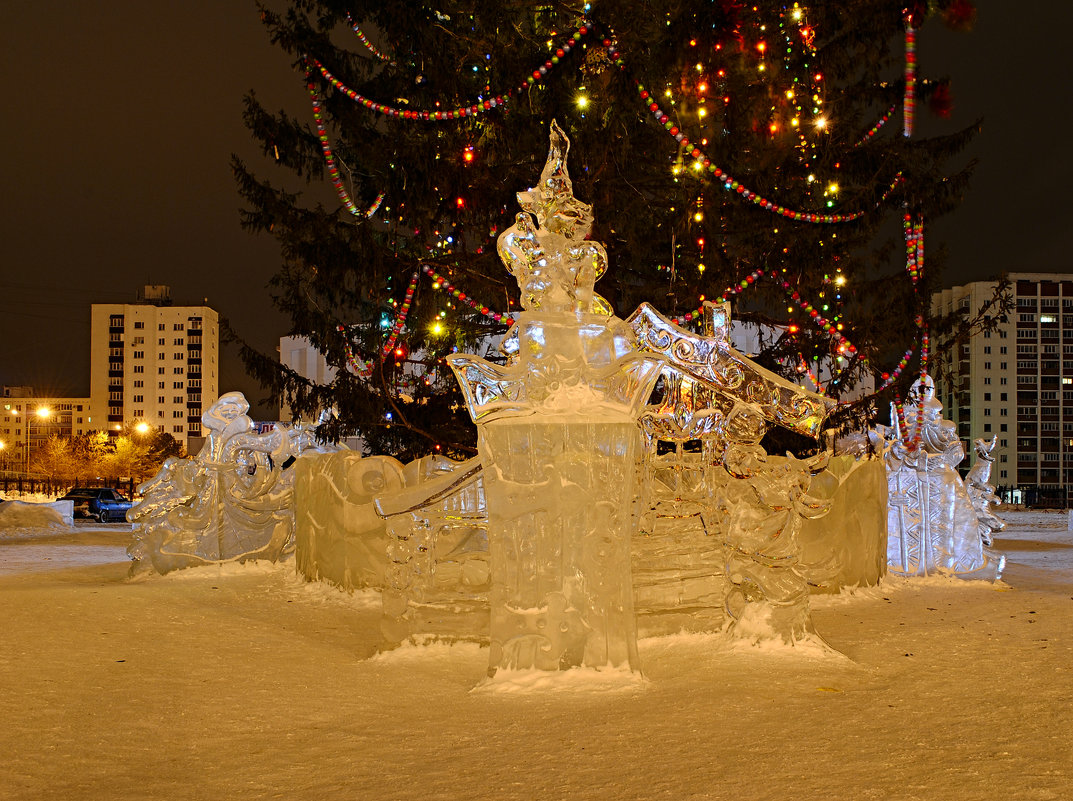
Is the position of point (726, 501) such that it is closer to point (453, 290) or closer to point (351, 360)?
point (453, 290)

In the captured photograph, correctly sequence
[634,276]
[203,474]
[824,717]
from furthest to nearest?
[634,276] → [203,474] → [824,717]

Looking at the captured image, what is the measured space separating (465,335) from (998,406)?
100442 millimetres

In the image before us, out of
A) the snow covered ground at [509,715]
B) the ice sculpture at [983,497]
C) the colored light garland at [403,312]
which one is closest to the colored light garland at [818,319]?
the ice sculpture at [983,497]

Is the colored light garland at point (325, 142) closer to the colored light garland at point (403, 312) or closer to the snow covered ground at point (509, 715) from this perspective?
the colored light garland at point (403, 312)

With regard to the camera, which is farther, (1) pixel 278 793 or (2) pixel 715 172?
(2) pixel 715 172

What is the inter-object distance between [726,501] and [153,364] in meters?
118

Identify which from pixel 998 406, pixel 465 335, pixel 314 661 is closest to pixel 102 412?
pixel 998 406

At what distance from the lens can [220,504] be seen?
1091 centimetres

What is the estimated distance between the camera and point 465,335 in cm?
1462

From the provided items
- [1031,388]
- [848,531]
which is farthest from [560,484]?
[1031,388]

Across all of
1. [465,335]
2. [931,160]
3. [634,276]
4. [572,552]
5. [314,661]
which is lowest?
[314,661]

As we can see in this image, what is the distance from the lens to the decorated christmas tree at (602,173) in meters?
12.7

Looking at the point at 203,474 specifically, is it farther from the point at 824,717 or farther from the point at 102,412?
the point at 102,412

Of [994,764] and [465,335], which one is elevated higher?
[465,335]
